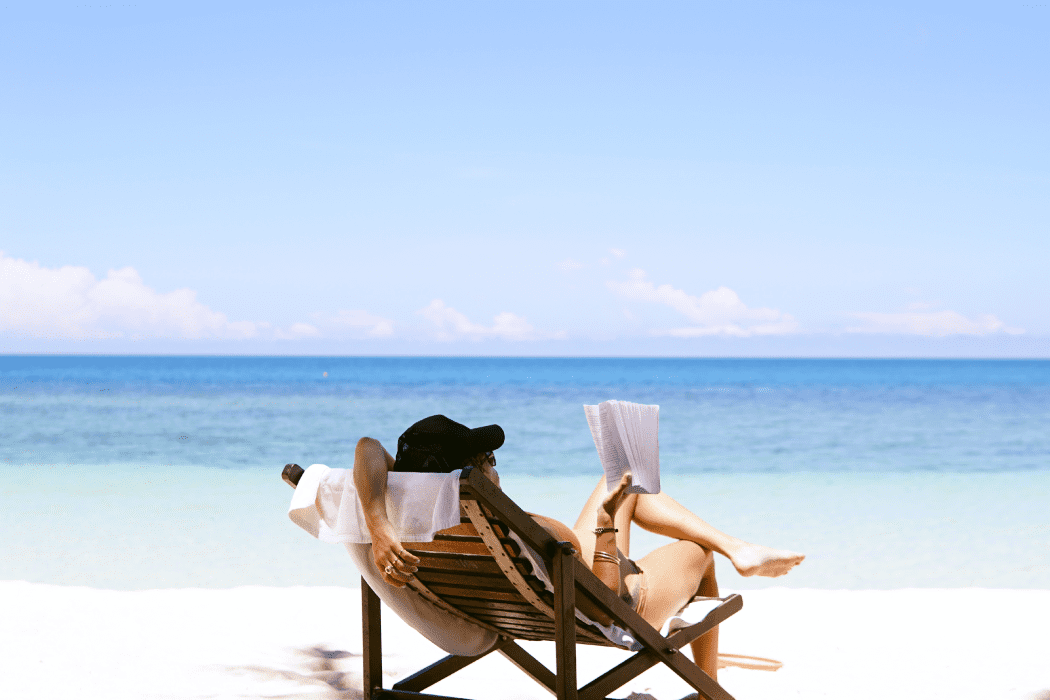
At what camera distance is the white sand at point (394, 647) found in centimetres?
370

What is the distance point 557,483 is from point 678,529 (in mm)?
9789

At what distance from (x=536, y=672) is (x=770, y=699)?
3.56 feet

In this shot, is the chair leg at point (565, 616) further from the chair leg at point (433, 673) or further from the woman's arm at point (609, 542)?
the chair leg at point (433, 673)

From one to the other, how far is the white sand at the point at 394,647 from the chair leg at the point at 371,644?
0.71 metres

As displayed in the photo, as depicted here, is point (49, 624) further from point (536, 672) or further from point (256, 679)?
point (536, 672)

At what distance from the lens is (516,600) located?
256 cm

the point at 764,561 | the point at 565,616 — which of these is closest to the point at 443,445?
the point at 565,616

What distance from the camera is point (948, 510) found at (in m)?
10.4

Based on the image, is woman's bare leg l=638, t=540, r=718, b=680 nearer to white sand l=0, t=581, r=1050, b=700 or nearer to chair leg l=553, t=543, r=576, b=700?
chair leg l=553, t=543, r=576, b=700

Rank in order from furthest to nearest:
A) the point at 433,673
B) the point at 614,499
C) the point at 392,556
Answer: the point at 433,673
the point at 614,499
the point at 392,556

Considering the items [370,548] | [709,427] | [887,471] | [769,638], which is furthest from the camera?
[709,427]

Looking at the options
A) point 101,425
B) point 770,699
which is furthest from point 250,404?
point 770,699

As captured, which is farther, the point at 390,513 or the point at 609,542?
the point at 609,542

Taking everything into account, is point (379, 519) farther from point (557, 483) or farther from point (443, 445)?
point (557, 483)
